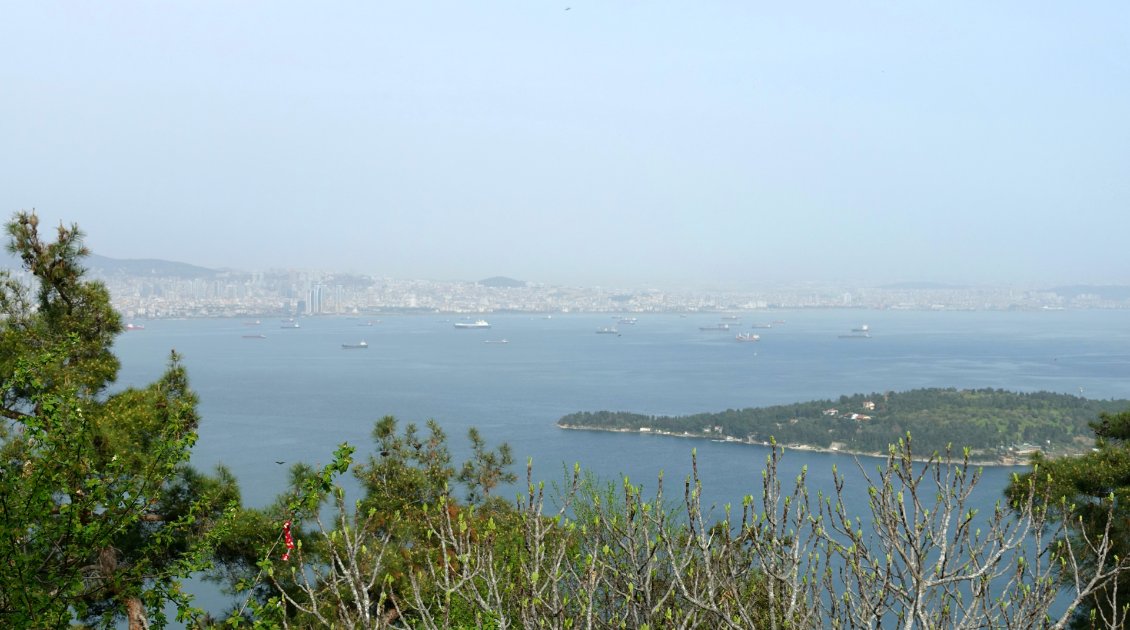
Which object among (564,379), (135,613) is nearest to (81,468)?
(135,613)

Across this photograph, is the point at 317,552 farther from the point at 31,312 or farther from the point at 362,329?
the point at 362,329

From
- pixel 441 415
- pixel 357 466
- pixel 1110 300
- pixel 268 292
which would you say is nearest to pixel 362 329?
pixel 268 292

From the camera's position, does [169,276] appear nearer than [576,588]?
No

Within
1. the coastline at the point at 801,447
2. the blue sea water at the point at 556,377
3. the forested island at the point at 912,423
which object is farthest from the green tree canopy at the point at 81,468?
the forested island at the point at 912,423

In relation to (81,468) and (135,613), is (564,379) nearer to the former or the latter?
(135,613)

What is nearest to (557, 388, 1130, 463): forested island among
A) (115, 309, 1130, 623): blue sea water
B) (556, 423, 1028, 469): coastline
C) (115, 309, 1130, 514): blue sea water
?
(556, 423, 1028, 469): coastline
